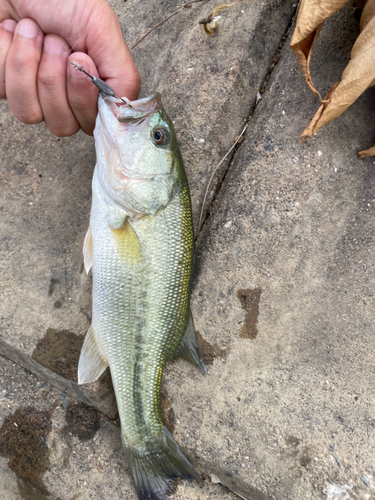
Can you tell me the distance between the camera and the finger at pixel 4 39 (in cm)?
180

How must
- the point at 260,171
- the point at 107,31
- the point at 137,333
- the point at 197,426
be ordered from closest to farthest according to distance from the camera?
the point at 107,31 < the point at 137,333 < the point at 197,426 < the point at 260,171

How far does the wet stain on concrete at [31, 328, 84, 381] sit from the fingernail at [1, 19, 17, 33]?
5.70ft

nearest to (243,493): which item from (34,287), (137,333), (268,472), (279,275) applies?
(268,472)

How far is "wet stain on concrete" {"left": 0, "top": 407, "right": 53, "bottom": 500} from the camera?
222cm

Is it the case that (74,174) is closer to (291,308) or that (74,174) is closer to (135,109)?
(135,109)

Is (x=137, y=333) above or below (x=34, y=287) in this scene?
below

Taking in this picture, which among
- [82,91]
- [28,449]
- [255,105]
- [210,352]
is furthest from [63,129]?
[28,449]

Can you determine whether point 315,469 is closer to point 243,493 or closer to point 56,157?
point 243,493

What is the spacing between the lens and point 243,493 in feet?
7.00

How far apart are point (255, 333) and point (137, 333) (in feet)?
2.42

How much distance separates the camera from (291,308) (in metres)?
2.19

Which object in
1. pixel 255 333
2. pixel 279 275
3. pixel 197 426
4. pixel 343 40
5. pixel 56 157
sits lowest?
pixel 197 426

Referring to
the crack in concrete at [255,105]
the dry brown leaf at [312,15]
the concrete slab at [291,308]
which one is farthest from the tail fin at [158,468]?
the dry brown leaf at [312,15]

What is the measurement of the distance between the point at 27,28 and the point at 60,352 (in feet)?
5.97
